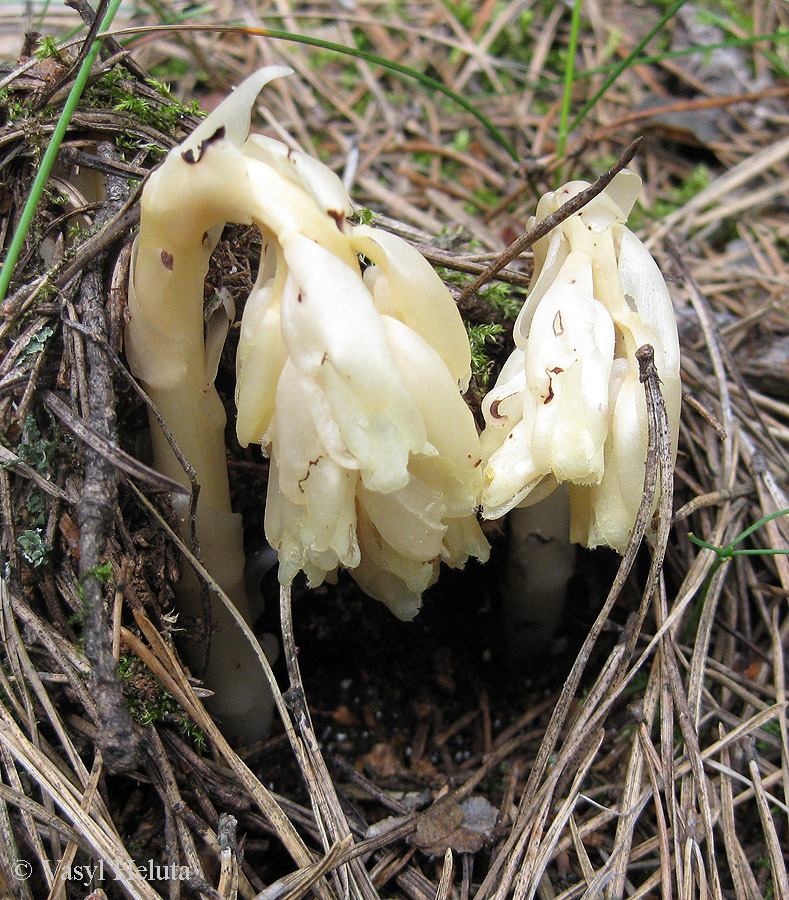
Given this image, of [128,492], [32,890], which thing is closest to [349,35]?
[128,492]

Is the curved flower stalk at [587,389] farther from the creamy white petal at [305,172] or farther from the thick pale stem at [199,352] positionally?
the thick pale stem at [199,352]

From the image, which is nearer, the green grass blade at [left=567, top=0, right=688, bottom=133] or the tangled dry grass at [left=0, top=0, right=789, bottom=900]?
the tangled dry grass at [left=0, top=0, right=789, bottom=900]

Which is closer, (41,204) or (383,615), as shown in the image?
(41,204)

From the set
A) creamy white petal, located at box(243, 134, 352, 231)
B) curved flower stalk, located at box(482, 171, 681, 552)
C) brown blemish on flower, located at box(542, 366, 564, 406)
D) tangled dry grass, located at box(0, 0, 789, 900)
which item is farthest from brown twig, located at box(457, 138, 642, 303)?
creamy white petal, located at box(243, 134, 352, 231)

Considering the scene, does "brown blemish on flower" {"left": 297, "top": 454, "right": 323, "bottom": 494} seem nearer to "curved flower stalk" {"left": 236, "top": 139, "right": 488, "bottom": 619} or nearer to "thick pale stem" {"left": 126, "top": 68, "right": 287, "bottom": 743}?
"curved flower stalk" {"left": 236, "top": 139, "right": 488, "bottom": 619}

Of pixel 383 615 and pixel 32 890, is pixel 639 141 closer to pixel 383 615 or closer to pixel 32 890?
pixel 383 615

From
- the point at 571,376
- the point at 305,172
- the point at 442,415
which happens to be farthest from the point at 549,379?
the point at 305,172

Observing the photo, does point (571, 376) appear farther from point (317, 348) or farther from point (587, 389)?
point (317, 348)
